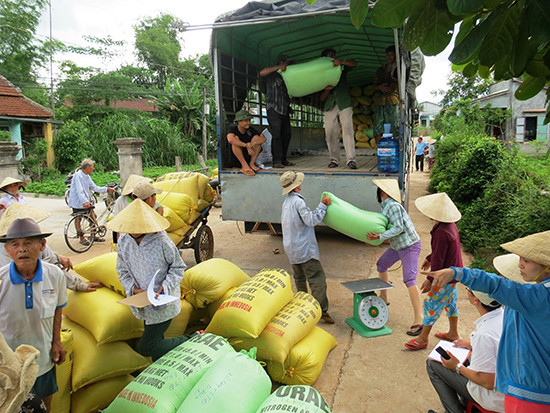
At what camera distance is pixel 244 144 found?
17.2 feet

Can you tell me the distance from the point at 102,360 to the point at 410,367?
226cm

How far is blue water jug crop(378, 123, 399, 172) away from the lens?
15.3 feet

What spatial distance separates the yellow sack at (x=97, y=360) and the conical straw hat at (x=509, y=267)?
7.62 ft

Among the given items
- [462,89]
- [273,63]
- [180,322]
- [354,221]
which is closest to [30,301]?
[180,322]

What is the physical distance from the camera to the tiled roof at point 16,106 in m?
15.6

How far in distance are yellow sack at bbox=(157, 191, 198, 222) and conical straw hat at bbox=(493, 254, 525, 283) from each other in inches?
149

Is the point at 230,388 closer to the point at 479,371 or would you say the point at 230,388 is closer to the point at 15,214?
the point at 479,371

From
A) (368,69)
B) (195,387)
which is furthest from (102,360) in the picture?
(368,69)

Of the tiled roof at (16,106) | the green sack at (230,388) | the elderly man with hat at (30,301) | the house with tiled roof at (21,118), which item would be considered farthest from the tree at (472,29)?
the tiled roof at (16,106)

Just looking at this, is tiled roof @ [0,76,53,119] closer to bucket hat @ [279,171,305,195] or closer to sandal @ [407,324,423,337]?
bucket hat @ [279,171,305,195]

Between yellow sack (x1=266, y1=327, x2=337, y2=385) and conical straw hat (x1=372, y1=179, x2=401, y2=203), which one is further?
conical straw hat (x1=372, y1=179, x2=401, y2=203)

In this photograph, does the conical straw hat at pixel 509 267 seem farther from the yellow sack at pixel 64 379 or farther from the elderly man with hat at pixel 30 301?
the yellow sack at pixel 64 379

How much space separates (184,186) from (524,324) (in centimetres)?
447

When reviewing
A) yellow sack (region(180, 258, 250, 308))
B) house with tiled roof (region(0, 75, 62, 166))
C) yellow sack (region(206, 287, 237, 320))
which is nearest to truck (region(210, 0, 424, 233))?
yellow sack (region(180, 258, 250, 308))
